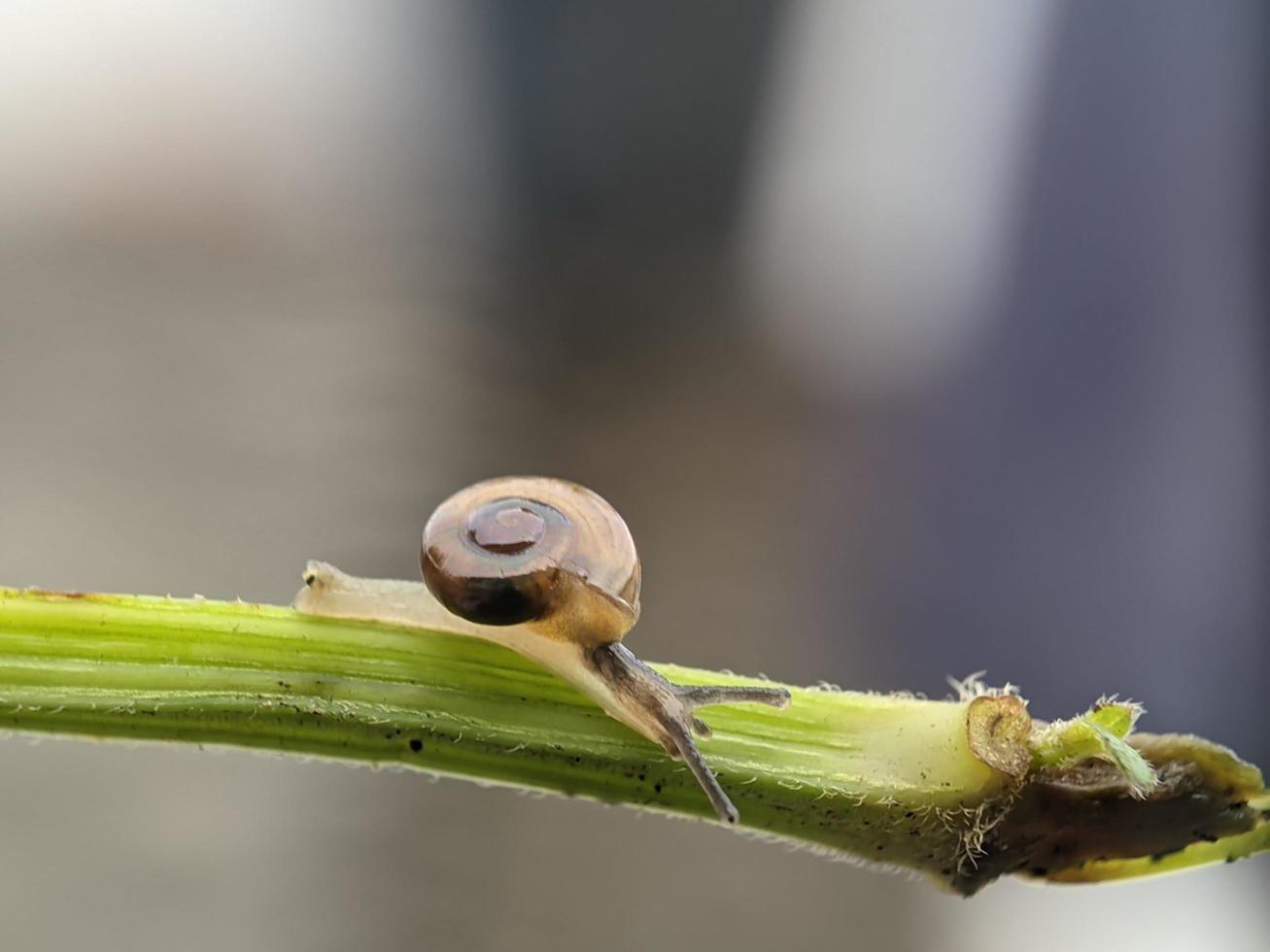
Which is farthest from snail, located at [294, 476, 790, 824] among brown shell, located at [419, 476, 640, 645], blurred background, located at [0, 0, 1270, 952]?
→ blurred background, located at [0, 0, 1270, 952]

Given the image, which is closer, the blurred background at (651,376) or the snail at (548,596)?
the snail at (548,596)

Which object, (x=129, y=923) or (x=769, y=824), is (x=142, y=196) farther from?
(x=769, y=824)

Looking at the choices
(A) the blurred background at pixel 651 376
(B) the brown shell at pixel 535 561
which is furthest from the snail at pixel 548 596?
(A) the blurred background at pixel 651 376

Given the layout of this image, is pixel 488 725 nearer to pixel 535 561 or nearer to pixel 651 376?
pixel 535 561

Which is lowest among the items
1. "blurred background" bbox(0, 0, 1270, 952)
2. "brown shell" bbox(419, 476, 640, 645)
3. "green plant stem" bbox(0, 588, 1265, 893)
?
"green plant stem" bbox(0, 588, 1265, 893)

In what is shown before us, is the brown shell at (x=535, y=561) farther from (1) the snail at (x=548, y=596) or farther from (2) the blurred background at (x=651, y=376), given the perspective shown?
(2) the blurred background at (x=651, y=376)

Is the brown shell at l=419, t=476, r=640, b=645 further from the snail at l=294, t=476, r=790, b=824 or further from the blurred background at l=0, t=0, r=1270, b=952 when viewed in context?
the blurred background at l=0, t=0, r=1270, b=952
